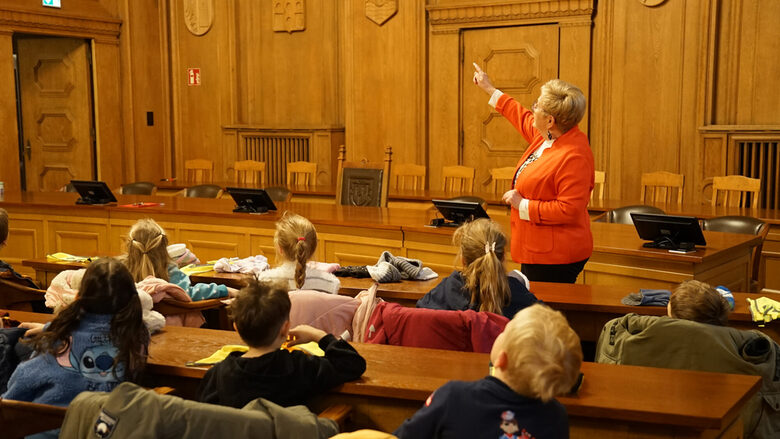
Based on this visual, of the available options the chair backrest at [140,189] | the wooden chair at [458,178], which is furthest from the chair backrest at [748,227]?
the chair backrest at [140,189]

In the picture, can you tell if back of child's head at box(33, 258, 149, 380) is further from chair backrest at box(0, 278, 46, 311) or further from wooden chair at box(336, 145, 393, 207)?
wooden chair at box(336, 145, 393, 207)

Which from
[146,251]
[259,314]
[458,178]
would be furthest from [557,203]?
[458,178]

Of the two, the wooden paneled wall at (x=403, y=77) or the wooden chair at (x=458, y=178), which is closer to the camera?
the wooden paneled wall at (x=403, y=77)

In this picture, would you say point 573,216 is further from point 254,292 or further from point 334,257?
→ point 334,257

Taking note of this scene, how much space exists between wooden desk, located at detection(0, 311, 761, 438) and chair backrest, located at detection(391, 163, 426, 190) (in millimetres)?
5832

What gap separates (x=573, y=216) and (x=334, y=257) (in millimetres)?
2404

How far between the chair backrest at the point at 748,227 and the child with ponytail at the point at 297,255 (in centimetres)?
306

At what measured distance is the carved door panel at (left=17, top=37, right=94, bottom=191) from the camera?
10.1 m

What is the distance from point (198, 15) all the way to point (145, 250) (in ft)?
A: 24.3

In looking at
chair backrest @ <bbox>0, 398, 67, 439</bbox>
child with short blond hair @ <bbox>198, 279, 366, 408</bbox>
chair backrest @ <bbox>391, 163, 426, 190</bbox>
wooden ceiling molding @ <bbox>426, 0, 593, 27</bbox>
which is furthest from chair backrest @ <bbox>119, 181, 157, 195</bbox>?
child with short blond hair @ <bbox>198, 279, 366, 408</bbox>

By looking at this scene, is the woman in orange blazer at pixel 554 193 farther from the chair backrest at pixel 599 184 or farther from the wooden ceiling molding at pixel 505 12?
the wooden ceiling molding at pixel 505 12

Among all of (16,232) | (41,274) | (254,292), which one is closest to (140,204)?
(16,232)

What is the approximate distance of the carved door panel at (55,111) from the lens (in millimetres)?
10125

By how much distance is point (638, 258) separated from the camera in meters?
4.65
